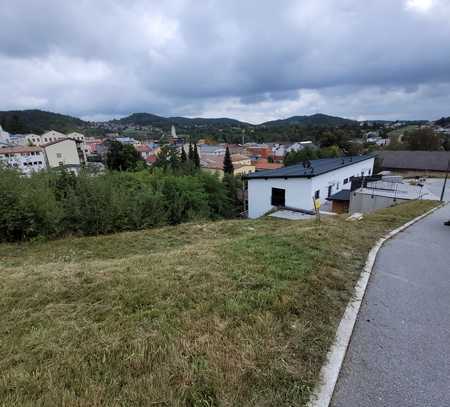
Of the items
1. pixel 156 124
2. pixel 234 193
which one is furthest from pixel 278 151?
pixel 156 124

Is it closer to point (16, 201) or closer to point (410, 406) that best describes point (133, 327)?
point (410, 406)

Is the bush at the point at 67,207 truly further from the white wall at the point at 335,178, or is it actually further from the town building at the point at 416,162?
the town building at the point at 416,162

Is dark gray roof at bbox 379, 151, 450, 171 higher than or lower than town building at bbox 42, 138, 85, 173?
lower

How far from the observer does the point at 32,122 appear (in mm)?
84875

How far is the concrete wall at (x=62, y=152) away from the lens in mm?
43906

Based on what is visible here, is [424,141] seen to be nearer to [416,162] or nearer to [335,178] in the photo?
[416,162]

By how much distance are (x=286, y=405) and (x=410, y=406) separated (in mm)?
890

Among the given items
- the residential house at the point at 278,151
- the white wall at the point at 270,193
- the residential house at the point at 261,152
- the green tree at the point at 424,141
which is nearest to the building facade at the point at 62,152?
the white wall at the point at 270,193

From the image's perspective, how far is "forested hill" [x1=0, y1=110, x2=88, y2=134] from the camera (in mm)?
73875

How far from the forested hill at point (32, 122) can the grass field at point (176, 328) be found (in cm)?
9082

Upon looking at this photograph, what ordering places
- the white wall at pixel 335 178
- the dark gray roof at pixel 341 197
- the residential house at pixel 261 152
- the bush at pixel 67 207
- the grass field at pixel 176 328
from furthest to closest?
the residential house at pixel 261 152 < the dark gray roof at pixel 341 197 < the white wall at pixel 335 178 < the bush at pixel 67 207 < the grass field at pixel 176 328

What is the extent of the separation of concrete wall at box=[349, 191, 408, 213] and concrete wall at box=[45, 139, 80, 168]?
4732 cm

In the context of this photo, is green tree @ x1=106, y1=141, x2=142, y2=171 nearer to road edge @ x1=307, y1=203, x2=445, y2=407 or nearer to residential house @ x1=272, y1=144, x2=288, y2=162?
road edge @ x1=307, y1=203, x2=445, y2=407

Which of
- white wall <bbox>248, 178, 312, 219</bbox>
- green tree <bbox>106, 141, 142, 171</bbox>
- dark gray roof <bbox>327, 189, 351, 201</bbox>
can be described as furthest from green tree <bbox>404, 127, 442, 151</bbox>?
green tree <bbox>106, 141, 142, 171</bbox>
